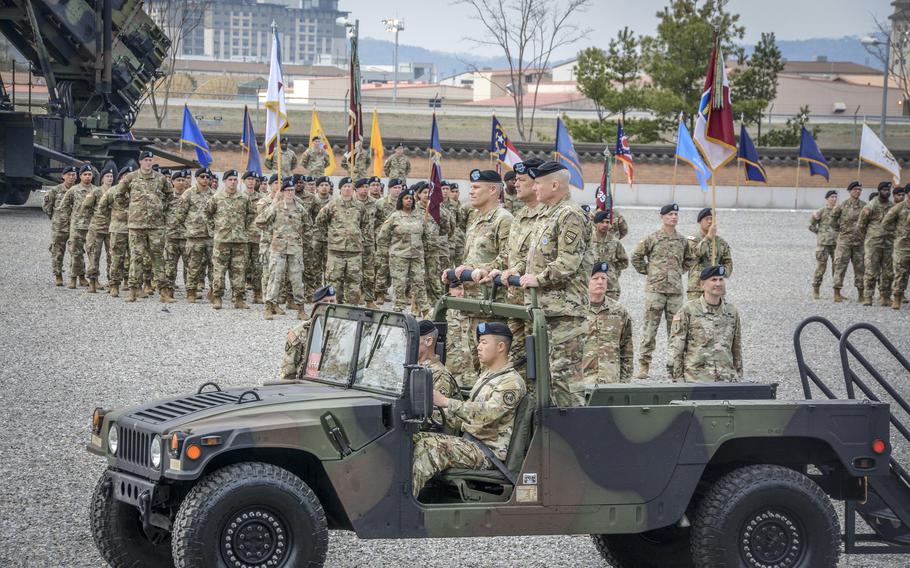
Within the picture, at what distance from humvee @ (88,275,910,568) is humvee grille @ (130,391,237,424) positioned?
0.02 m

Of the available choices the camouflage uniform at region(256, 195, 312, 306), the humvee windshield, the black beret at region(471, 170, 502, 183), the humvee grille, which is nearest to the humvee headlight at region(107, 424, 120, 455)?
the humvee grille

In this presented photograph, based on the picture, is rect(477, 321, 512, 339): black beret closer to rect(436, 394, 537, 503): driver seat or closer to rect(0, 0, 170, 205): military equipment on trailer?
rect(436, 394, 537, 503): driver seat

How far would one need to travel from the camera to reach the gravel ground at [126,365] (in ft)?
25.7

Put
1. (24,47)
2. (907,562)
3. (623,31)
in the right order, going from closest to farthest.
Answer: (907,562)
(24,47)
(623,31)

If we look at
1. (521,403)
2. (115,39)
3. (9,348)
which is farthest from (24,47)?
Answer: (521,403)

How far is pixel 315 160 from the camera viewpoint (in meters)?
30.0

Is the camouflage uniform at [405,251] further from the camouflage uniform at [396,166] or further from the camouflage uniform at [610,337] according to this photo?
the camouflage uniform at [396,166]

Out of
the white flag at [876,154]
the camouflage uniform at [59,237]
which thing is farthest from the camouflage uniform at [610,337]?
the white flag at [876,154]

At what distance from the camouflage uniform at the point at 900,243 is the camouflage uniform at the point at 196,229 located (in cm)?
1097

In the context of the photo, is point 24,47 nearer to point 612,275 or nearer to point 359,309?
point 612,275

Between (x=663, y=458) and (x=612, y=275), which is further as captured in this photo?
(x=612, y=275)

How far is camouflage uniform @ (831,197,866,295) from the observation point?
20781 millimetres

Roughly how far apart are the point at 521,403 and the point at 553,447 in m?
0.29

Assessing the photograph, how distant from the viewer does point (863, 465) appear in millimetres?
6848
